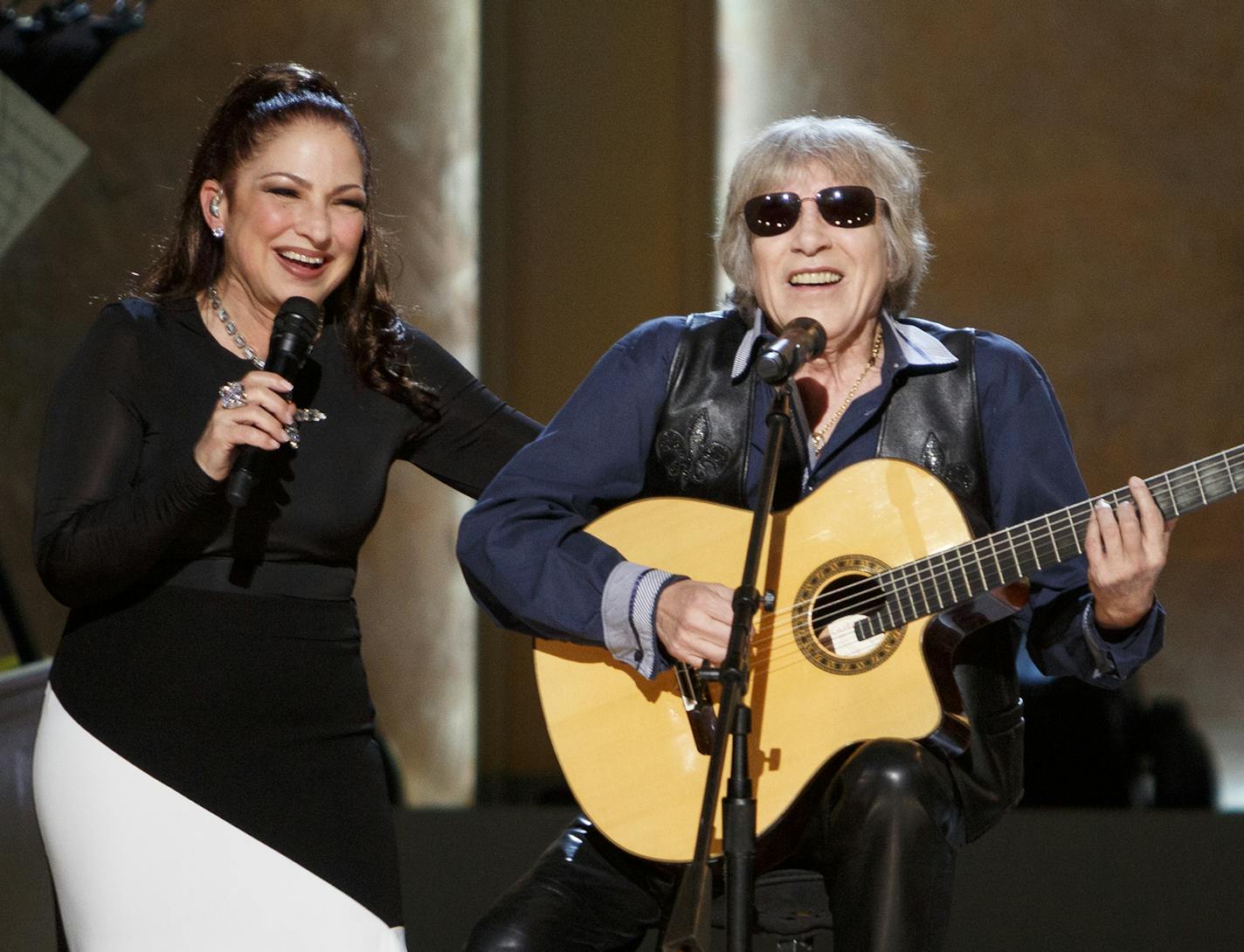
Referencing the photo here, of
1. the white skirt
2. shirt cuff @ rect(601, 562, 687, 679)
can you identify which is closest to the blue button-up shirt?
shirt cuff @ rect(601, 562, 687, 679)

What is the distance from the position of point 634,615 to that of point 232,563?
69 cm

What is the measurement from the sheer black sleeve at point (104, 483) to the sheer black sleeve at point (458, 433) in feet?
1.62

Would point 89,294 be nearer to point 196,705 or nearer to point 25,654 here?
point 25,654

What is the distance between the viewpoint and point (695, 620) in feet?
6.95

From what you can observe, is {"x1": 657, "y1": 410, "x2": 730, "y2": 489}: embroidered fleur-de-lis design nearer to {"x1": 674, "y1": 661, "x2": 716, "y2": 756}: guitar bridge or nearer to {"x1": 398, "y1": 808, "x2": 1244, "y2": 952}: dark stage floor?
{"x1": 674, "y1": 661, "x2": 716, "y2": 756}: guitar bridge

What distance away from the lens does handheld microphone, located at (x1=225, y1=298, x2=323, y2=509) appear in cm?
213

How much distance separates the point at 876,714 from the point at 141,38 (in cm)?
412

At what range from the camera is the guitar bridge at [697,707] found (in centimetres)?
222

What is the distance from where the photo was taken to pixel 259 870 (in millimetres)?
2213

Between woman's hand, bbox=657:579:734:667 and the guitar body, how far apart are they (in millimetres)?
119

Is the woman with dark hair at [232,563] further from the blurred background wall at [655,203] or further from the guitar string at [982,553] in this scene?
the blurred background wall at [655,203]

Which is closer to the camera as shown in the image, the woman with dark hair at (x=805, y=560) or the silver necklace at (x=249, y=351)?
the woman with dark hair at (x=805, y=560)

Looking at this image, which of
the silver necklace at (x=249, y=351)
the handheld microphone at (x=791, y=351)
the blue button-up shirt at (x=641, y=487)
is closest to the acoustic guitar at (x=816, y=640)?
the blue button-up shirt at (x=641, y=487)

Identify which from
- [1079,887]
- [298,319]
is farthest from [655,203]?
[298,319]
